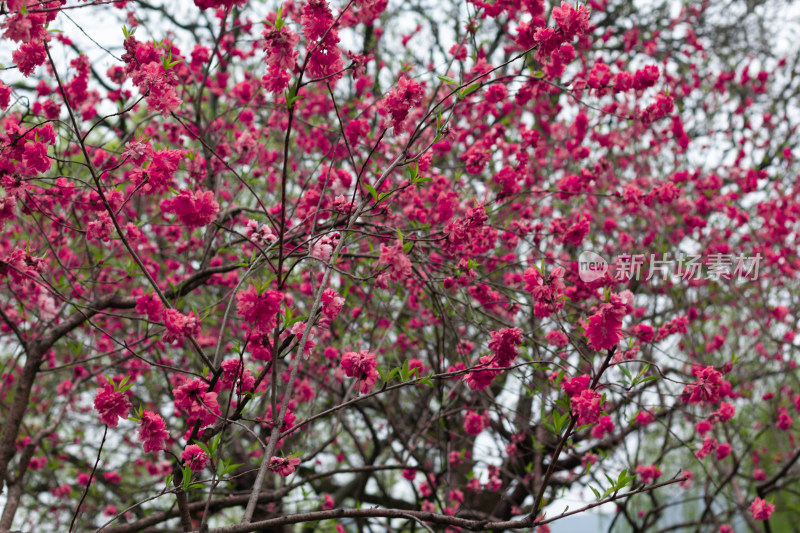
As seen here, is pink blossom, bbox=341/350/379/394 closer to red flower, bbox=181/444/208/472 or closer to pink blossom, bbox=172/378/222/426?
pink blossom, bbox=172/378/222/426

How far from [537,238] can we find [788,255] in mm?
3548

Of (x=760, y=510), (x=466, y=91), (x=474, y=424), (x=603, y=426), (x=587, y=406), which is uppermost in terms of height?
(x=466, y=91)

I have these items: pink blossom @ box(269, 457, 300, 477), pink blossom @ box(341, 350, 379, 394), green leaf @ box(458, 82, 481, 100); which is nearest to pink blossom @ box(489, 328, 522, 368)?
pink blossom @ box(341, 350, 379, 394)

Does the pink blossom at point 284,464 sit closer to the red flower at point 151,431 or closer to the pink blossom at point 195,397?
the pink blossom at point 195,397

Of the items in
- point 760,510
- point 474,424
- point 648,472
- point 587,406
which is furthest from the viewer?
point 648,472

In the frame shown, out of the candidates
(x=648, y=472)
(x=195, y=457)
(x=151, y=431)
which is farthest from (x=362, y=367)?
(x=648, y=472)

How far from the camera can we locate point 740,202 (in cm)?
648

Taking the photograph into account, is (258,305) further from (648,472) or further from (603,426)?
(648,472)

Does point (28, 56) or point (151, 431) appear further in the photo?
point (28, 56)

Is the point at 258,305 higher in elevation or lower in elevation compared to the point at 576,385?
higher

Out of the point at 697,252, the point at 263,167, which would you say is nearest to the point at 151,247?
the point at 263,167

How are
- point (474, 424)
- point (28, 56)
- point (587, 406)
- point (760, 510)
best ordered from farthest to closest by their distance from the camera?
1. point (474, 424)
2. point (760, 510)
3. point (28, 56)
4. point (587, 406)

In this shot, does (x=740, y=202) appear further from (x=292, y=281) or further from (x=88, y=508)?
(x=88, y=508)

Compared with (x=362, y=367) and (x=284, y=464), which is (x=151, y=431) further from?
(x=362, y=367)
